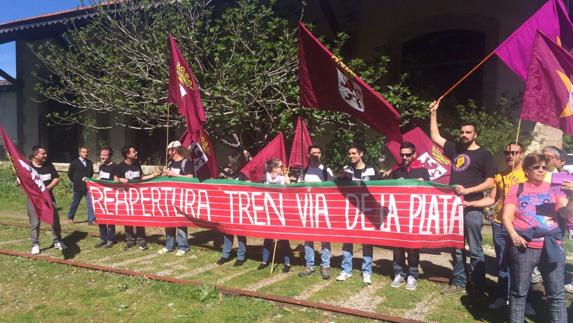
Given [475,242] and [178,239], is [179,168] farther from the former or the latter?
[475,242]

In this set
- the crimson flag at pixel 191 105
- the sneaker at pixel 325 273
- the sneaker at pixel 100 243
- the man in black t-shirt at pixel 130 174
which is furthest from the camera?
the sneaker at pixel 100 243

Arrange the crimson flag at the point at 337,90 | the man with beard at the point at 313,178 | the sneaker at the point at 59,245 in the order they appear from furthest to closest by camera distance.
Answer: the sneaker at the point at 59,245, the man with beard at the point at 313,178, the crimson flag at the point at 337,90

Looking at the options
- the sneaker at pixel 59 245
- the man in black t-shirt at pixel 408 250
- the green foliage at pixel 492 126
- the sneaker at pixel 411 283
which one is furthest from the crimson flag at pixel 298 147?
the sneaker at pixel 59 245

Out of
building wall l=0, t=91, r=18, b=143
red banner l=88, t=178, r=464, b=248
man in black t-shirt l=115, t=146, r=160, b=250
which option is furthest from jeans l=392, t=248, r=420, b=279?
building wall l=0, t=91, r=18, b=143

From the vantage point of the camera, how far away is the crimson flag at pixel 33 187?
647 cm

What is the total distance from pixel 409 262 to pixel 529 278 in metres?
1.65

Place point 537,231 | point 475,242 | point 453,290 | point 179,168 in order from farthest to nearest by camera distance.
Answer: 1. point 179,168
2. point 453,290
3. point 475,242
4. point 537,231

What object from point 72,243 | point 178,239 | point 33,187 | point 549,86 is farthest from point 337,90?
point 72,243

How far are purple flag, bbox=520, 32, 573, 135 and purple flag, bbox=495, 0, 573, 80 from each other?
3.35 ft

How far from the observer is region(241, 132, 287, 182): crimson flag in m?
6.57

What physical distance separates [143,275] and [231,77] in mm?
4110

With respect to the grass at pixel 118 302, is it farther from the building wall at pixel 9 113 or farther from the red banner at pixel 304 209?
the building wall at pixel 9 113

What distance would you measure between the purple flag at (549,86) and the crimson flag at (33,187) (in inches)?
251

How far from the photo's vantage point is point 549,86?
167 inches
